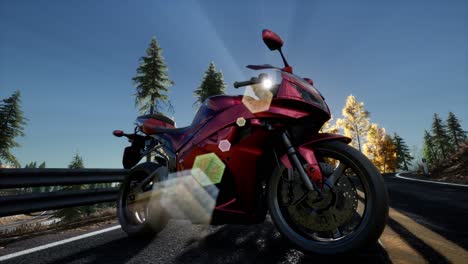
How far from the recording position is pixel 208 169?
7.25ft

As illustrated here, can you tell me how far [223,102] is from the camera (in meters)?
2.30

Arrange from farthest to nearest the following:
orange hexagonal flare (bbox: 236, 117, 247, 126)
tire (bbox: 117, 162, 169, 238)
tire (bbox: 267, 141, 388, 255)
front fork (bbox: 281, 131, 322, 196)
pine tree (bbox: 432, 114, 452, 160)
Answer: pine tree (bbox: 432, 114, 452, 160)
tire (bbox: 117, 162, 169, 238)
orange hexagonal flare (bbox: 236, 117, 247, 126)
front fork (bbox: 281, 131, 322, 196)
tire (bbox: 267, 141, 388, 255)

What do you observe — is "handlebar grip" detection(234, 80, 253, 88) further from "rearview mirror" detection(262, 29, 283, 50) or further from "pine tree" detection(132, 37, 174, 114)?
"pine tree" detection(132, 37, 174, 114)

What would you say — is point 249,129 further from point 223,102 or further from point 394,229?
point 394,229

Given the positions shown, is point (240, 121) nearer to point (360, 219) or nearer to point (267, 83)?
point (267, 83)

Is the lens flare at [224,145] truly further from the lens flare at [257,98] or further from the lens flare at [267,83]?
the lens flare at [267,83]

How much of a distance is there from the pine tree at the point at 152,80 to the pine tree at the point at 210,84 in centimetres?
319

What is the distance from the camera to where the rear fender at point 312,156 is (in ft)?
5.71

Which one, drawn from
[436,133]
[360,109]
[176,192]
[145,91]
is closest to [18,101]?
[145,91]

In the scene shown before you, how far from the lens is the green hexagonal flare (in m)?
2.11

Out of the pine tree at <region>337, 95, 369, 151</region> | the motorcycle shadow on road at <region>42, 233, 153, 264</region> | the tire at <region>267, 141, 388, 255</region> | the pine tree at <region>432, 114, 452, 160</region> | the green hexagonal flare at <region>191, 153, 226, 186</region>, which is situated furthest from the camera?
the pine tree at <region>432, 114, 452, 160</region>

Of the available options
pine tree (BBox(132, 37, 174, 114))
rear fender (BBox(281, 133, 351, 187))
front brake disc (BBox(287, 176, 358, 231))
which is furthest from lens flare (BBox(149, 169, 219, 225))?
pine tree (BBox(132, 37, 174, 114))

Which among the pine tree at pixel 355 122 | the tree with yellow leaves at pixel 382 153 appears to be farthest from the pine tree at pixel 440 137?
the pine tree at pixel 355 122

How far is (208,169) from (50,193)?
105 inches
